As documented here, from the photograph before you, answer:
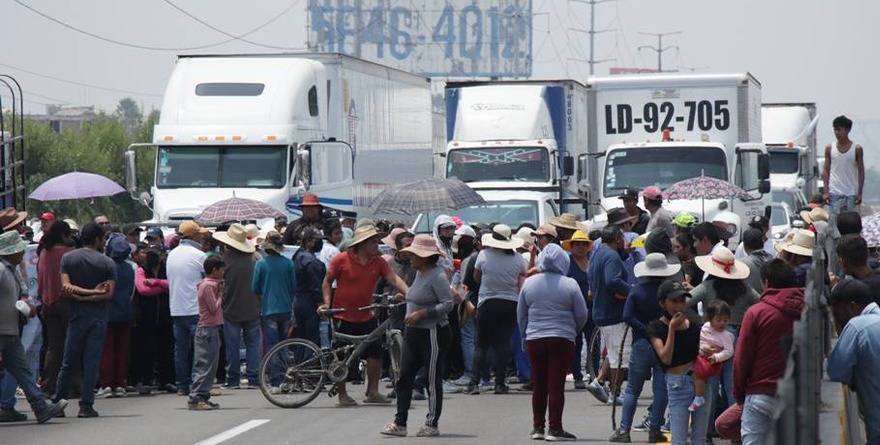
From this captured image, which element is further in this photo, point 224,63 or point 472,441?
point 224,63

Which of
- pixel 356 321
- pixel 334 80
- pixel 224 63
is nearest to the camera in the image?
pixel 356 321

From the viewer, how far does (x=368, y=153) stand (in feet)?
105

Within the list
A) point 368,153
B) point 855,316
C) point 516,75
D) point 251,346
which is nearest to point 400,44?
point 516,75

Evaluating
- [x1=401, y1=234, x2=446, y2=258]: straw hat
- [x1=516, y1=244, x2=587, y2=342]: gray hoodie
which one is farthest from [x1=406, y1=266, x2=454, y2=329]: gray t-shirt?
[x1=516, y1=244, x2=587, y2=342]: gray hoodie

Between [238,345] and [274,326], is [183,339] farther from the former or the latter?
[274,326]

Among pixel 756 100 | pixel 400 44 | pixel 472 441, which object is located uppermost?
pixel 400 44

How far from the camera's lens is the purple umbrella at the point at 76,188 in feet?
81.2

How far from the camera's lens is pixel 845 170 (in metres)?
19.2

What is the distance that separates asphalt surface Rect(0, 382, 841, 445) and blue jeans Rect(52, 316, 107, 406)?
1.12ft

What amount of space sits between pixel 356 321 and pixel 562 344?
3092 millimetres

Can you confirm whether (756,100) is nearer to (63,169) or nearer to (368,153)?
(368,153)

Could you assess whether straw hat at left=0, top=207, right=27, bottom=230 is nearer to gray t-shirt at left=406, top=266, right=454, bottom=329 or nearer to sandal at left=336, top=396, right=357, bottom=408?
sandal at left=336, top=396, right=357, bottom=408

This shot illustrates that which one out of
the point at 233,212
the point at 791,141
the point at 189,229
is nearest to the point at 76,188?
the point at 233,212

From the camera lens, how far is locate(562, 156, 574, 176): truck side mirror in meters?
29.2
